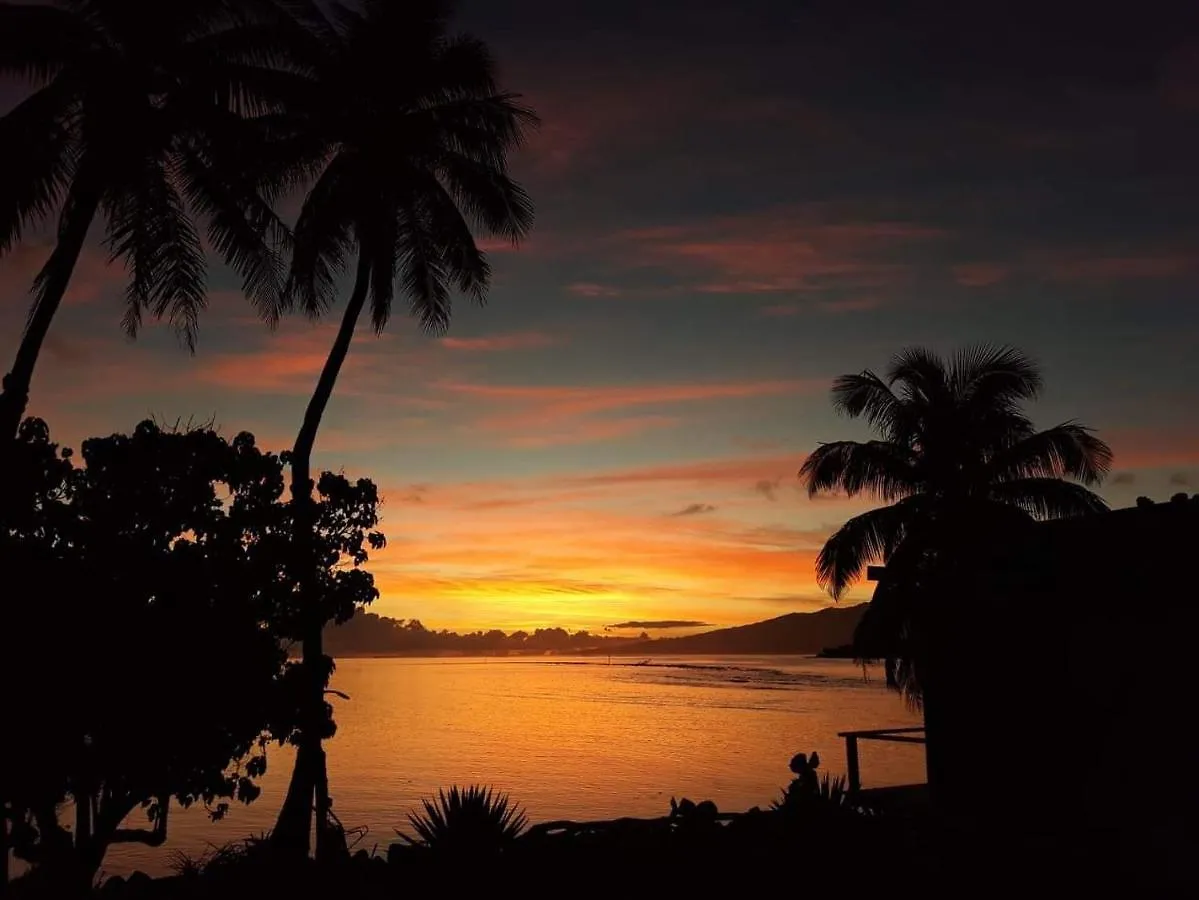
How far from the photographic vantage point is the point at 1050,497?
25219 millimetres

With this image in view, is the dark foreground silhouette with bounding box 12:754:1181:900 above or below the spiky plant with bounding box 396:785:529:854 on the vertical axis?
below

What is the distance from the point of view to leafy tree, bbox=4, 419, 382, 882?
14.7m

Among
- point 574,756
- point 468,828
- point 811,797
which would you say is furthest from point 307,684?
point 574,756

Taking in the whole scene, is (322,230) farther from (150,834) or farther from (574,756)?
(574,756)

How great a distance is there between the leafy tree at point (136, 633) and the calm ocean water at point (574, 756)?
24.8 meters

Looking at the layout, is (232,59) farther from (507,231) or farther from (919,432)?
(919,432)

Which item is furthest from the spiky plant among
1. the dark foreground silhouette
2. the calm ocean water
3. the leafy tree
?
the calm ocean water

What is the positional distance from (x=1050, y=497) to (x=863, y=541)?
468 cm

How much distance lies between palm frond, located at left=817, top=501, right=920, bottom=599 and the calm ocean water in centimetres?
2325

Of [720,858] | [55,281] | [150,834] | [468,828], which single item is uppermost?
[55,281]

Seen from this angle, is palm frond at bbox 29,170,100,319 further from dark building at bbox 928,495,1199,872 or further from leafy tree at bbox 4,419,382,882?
dark building at bbox 928,495,1199,872

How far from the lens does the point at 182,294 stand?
17.0 metres

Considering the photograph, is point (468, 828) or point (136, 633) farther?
point (136, 633)

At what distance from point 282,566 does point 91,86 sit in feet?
27.7
